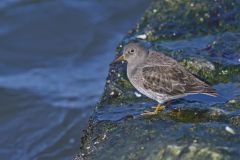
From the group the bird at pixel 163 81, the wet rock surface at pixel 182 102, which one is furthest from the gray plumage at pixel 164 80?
the wet rock surface at pixel 182 102

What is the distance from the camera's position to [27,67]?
10844 mm

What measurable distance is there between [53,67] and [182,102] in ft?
17.4

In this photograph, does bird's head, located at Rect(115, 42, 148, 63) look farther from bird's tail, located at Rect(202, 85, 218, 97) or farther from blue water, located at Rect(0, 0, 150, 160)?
blue water, located at Rect(0, 0, 150, 160)

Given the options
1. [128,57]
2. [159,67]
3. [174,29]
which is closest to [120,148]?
[159,67]

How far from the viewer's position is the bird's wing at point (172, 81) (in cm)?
551

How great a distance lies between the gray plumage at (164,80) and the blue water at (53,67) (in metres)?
2.63

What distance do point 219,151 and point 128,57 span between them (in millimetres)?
1997

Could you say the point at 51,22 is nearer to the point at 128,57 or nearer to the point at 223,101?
the point at 128,57

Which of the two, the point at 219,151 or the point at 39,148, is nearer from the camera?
the point at 219,151

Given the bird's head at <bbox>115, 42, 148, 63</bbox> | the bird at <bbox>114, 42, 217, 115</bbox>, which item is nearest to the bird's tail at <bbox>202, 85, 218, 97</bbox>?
the bird at <bbox>114, 42, 217, 115</bbox>

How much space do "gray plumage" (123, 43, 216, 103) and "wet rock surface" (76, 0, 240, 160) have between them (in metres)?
0.15

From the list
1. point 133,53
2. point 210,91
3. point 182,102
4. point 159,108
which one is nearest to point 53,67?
point 133,53

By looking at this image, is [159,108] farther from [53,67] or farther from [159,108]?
[53,67]

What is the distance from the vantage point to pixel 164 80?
18.4ft
